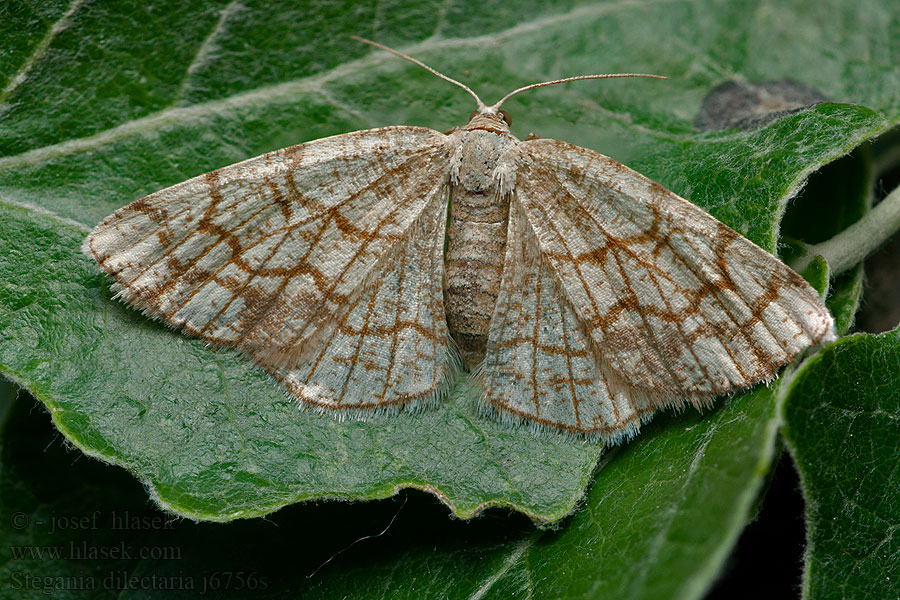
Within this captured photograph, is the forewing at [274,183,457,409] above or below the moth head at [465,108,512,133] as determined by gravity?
below

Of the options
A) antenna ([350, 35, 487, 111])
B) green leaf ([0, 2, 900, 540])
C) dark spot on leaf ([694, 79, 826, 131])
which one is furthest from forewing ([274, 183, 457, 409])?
dark spot on leaf ([694, 79, 826, 131])

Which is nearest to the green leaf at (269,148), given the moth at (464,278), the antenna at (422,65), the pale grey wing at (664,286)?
the antenna at (422,65)

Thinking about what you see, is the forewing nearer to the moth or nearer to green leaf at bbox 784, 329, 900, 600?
the moth

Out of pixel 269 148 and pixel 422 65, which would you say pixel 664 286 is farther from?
pixel 269 148

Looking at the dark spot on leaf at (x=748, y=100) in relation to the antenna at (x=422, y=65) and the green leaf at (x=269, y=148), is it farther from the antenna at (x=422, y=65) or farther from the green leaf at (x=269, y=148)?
the antenna at (x=422, y=65)

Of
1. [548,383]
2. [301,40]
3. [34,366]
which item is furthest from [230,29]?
[548,383]

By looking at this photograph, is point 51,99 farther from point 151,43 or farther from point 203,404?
point 203,404
